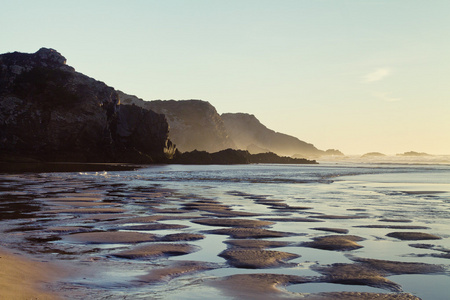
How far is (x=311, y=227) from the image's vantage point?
14617 mm

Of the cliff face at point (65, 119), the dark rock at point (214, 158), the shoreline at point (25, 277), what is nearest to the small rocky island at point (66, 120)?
the cliff face at point (65, 119)

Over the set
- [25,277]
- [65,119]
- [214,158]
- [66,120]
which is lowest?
[25,277]

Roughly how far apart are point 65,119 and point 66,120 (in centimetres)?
42

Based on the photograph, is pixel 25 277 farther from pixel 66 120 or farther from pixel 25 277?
pixel 66 120

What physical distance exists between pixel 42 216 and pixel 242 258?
9.09 meters

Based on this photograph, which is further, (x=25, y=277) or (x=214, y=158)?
(x=214, y=158)

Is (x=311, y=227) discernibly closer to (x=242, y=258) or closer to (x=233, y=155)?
(x=242, y=258)

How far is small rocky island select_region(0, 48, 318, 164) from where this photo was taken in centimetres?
9738

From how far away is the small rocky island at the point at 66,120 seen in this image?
97375 mm

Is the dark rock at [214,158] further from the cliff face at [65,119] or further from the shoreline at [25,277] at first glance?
the shoreline at [25,277]

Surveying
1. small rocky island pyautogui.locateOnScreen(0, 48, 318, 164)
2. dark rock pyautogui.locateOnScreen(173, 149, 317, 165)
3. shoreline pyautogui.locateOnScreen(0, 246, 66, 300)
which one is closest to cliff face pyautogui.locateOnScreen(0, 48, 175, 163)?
small rocky island pyautogui.locateOnScreen(0, 48, 318, 164)

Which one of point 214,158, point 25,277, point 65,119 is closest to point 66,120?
point 65,119

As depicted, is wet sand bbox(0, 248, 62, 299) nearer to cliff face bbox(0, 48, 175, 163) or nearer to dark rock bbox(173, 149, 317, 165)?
cliff face bbox(0, 48, 175, 163)

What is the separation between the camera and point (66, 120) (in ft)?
334
